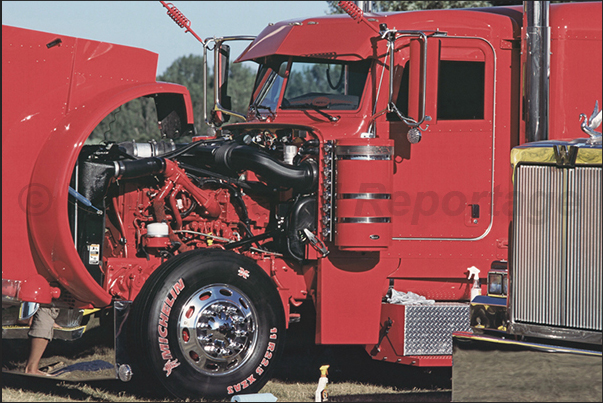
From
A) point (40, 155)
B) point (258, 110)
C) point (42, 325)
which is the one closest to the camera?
point (40, 155)

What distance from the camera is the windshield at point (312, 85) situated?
7.12m

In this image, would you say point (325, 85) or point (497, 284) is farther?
point (325, 85)

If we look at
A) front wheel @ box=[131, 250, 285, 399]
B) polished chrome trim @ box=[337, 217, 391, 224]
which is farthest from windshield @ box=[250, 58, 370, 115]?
front wheel @ box=[131, 250, 285, 399]

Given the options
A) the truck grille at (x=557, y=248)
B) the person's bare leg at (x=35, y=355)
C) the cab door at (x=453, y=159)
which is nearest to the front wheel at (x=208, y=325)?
the person's bare leg at (x=35, y=355)

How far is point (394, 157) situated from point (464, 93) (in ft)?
2.67

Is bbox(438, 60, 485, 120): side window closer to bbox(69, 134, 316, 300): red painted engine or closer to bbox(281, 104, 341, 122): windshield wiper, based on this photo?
bbox(281, 104, 341, 122): windshield wiper

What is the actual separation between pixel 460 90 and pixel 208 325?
290 centimetres

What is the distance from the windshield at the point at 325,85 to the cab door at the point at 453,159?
1.28ft

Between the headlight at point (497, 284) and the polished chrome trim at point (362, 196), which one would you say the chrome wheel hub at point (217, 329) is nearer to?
the polished chrome trim at point (362, 196)

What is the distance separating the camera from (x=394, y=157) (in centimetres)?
699

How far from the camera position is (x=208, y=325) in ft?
20.7

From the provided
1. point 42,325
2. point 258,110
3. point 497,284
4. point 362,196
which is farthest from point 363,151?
point 42,325

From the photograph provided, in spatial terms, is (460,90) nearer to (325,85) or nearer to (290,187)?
(325,85)

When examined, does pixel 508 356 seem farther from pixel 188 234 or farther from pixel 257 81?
pixel 257 81
